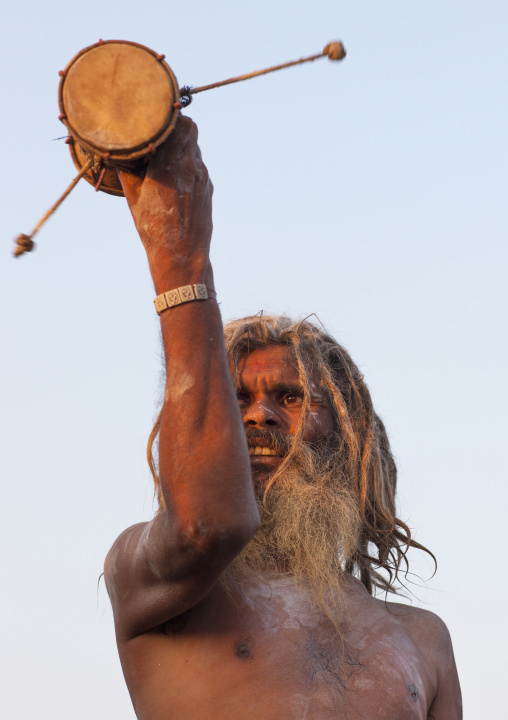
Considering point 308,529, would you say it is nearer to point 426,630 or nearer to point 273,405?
point 273,405

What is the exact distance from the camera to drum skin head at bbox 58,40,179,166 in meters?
3.22

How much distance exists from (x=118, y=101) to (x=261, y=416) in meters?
1.51

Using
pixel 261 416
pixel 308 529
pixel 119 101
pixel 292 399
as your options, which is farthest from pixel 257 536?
pixel 119 101

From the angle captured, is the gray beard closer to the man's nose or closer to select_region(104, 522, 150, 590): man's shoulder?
the man's nose

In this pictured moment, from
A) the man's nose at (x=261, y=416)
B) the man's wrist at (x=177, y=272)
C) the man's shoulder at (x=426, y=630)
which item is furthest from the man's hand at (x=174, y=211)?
the man's shoulder at (x=426, y=630)

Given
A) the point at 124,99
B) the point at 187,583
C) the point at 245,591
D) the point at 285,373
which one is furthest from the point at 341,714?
the point at 124,99

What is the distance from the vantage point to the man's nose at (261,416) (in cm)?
434

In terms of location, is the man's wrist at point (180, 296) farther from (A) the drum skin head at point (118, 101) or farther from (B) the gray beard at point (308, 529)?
(B) the gray beard at point (308, 529)

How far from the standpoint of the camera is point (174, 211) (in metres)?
3.29

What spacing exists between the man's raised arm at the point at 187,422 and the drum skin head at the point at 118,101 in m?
0.10

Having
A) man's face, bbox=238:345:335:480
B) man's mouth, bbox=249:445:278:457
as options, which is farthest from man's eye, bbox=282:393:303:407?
Result: man's mouth, bbox=249:445:278:457

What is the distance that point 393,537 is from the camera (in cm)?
462

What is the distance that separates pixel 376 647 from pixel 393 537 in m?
0.71

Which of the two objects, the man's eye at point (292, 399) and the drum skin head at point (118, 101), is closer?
the drum skin head at point (118, 101)
